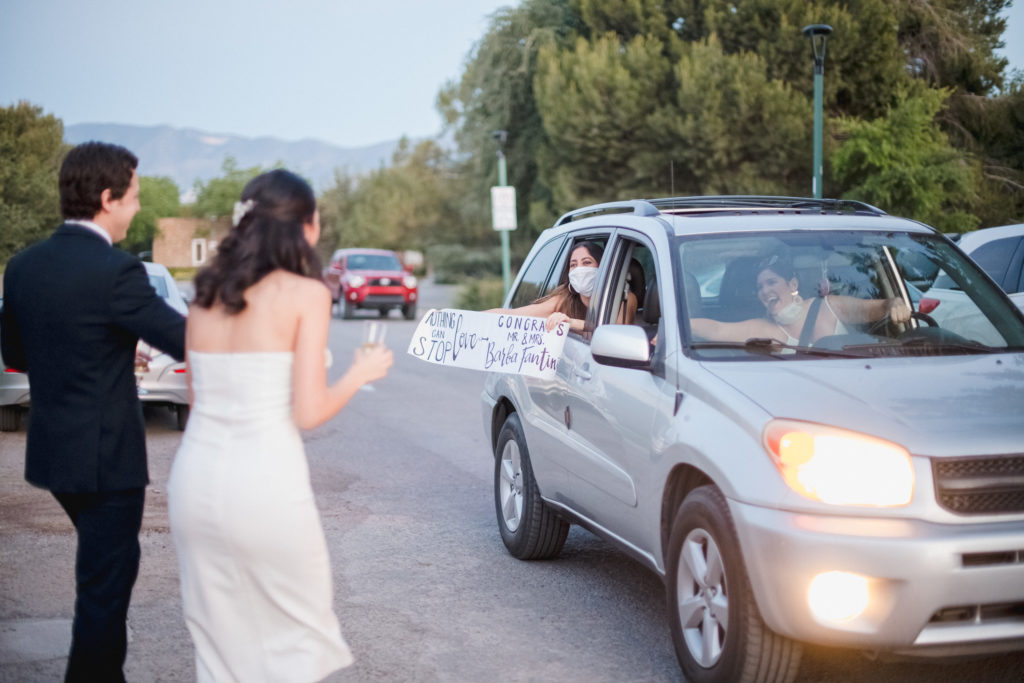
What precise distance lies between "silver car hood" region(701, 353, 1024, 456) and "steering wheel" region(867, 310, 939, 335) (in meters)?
0.41

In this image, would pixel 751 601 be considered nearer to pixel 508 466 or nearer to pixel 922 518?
pixel 922 518

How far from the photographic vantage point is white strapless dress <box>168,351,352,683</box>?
308 cm

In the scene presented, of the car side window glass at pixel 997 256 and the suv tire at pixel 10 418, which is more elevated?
the car side window glass at pixel 997 256

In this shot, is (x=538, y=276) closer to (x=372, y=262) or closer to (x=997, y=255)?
(x=997, y=255)

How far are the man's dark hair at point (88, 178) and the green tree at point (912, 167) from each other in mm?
18992

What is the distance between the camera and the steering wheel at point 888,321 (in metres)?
4.94

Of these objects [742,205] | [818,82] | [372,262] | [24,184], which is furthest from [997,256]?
[372,262]

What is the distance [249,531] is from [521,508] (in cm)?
344

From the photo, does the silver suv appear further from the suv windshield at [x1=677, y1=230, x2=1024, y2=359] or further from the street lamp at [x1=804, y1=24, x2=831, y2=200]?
the street lamp at [x1=804, y1=24, x2=831, y2=200]

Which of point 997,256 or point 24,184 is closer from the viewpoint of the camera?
point 997,256

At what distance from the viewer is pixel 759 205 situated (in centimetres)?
590

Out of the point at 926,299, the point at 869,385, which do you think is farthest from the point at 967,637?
the point at 926,299

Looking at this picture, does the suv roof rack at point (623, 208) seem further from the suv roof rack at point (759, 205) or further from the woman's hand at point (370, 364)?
the woman's hand at point (370, 364)

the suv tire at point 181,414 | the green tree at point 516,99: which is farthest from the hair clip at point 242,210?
the green tree at point 516,99
